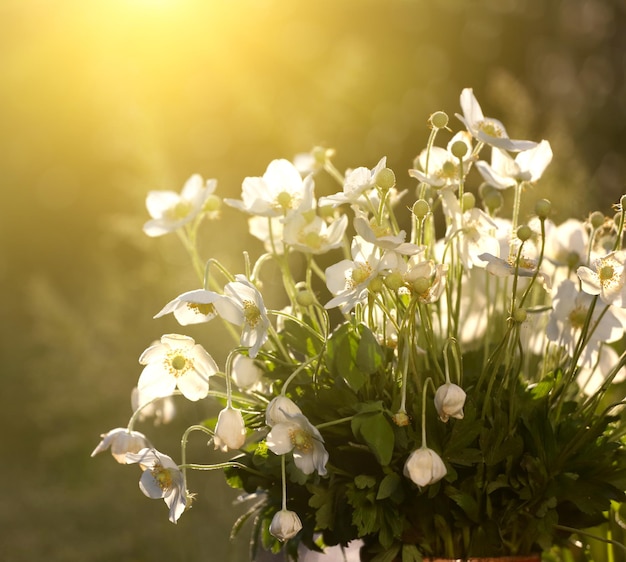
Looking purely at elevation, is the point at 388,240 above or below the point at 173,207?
below

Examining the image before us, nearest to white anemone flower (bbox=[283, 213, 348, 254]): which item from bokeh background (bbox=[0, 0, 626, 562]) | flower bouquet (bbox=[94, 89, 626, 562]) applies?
flower bouquet (bbox=[94, 89, 626, 562])

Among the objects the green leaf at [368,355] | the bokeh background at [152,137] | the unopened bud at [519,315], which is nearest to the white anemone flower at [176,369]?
the green leaf at [368,355]

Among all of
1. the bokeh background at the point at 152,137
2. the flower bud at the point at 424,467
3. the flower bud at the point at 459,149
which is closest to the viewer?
the flower bud at the point at 424,467

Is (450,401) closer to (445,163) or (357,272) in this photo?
(357,272)

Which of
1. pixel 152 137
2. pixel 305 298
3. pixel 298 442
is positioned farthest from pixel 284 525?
pixel 152 137

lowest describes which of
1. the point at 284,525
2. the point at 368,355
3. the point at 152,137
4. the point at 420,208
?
the point at 284,525

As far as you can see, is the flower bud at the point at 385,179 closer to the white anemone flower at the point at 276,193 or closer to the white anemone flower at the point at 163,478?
the white anemone flower at the point at 276,193
